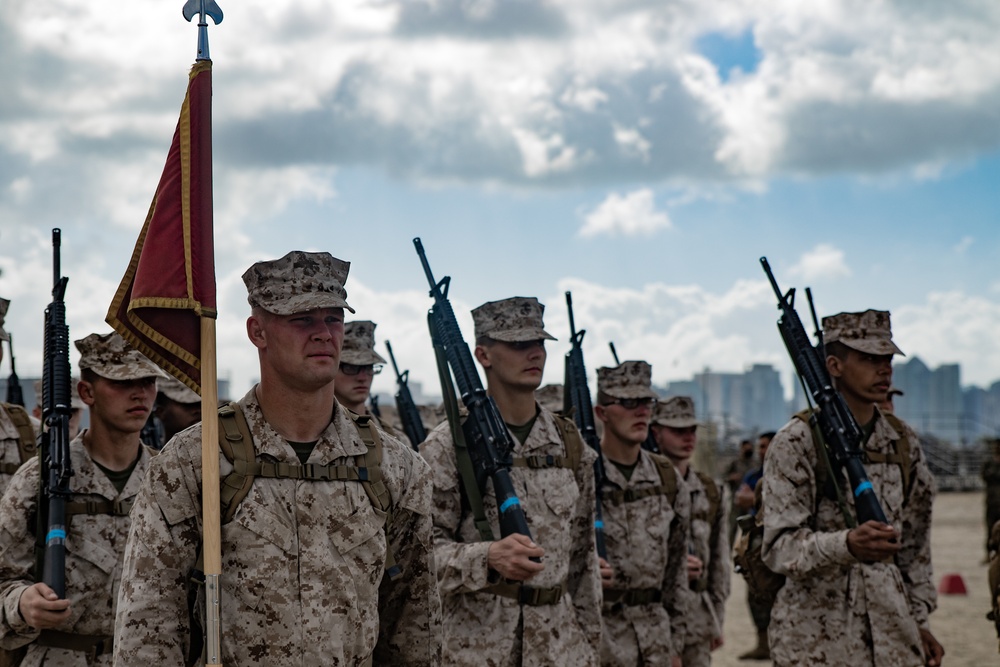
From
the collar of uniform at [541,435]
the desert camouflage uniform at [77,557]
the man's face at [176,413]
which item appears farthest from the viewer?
the man's face at [176,413]

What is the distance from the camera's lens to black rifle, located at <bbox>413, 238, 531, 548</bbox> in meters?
5.57

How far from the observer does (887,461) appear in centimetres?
644

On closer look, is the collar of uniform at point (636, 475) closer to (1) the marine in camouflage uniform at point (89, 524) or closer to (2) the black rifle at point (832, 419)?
(2) the black rifle at point (832, 419)

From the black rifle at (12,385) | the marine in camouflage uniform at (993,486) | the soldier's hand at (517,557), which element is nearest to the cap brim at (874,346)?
the soldier's hand at (517,557)

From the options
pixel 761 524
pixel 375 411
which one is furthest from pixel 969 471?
pixel 761 524

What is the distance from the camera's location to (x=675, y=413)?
1005 centimetres

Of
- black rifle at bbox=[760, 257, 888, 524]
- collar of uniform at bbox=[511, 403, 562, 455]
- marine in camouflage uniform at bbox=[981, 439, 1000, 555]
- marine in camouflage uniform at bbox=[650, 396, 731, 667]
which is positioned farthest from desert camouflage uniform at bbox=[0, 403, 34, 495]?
marine in camouflage uniform at bbox=[981, 439, 1000, 555]

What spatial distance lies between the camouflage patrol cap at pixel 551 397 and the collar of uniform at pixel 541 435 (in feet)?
13.2

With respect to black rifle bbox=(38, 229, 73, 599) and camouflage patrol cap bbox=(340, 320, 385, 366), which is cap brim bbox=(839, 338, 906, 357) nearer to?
camouflage patrol cap bbox=(340, 320, 385, 366)

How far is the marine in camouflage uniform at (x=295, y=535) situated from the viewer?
3.72m

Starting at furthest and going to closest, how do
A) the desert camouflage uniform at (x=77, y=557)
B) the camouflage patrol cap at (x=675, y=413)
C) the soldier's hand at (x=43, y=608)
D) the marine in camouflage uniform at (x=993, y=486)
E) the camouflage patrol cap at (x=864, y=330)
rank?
the marine in camouflage uniform at (x=993, y=486), the camouflage patrol cap at (x=675, y=413), the camouflage patrol cap at (x=864, y=330), the desert camouflage uniform at (x=77, y=557), the soldier's hand at (x=43, y=608)

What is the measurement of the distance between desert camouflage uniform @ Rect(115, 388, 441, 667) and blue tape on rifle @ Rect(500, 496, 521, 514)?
1563mm

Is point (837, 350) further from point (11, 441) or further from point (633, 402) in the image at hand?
point (11, 441)

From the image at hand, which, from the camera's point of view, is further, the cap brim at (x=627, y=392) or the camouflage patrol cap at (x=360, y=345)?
the camouflage patrol cap at (x=360, y=345)
